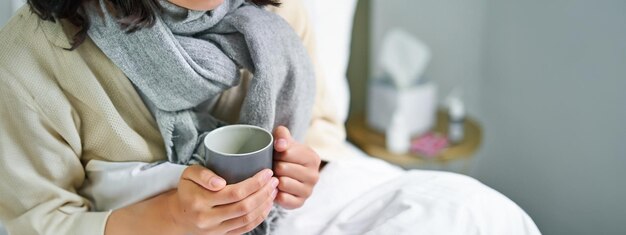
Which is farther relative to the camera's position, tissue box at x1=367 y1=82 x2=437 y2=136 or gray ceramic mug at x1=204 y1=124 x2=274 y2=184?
tissue box at x1=367 y1=82 x2=437 y2=136

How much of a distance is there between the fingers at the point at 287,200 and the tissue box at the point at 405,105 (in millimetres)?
774

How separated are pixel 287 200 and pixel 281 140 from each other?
8 centimetres

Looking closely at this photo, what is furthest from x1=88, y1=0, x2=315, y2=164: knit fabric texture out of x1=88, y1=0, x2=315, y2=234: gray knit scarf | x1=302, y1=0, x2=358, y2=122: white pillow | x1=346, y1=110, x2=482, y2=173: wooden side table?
x1=346, y1=110, x2=482, y2=173: wooden side table

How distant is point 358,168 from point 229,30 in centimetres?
31

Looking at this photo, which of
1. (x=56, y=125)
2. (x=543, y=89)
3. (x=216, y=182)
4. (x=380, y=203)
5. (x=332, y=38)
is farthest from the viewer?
(x=543, y=89)

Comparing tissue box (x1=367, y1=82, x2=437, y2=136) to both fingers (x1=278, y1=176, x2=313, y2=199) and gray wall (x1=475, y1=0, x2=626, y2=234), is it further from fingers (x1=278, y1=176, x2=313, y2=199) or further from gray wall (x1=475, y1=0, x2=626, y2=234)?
fingers (x1=278, y1=176, x2=313, y2=199)

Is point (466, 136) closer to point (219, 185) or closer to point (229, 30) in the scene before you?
point (229, 30)

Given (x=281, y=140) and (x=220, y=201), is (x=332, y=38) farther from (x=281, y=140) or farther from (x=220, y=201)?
(x=220, y=201)

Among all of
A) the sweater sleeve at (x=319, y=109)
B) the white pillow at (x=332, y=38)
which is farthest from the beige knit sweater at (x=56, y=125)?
the white pillow at (x=332, y=38)

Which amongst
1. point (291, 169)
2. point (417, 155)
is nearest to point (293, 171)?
point (291, 169)

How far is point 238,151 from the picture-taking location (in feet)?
2.65

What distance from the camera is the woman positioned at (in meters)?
0.80

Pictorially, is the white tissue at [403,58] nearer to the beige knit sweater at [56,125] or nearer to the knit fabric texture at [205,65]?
the knit fabric texture at [205,65]

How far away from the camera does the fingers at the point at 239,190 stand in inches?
29.1
